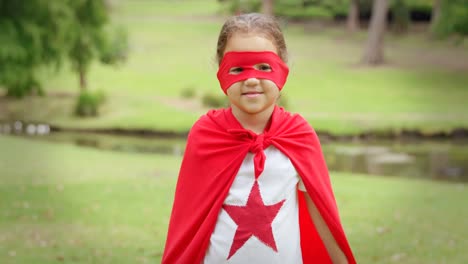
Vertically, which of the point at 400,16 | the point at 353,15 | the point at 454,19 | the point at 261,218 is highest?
the point at 261,218

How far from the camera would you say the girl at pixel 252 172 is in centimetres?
330

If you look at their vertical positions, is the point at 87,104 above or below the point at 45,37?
below

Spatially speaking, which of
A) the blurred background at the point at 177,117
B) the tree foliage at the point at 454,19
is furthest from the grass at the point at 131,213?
the tree foliage at the point at 454,19

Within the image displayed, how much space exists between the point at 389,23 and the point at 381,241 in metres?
34.2

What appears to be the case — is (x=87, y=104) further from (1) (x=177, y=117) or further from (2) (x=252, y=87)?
(2) (x=252, y=87)

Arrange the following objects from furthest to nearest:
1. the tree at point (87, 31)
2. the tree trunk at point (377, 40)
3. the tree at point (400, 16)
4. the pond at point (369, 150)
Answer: the tree at point (400, 16), the tree trunk at point (377, 40), the tree at point (87, 31), the pond at point (369, 150)

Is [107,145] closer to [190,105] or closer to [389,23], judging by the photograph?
[190,105]

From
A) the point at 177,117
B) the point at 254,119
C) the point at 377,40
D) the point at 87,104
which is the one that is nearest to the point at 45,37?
the point at 87,104

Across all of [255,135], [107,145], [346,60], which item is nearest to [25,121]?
[107,145]

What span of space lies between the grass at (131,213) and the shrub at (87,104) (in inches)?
342

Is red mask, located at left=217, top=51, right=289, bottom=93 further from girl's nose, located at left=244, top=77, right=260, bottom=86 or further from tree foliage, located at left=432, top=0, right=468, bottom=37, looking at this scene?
tree foliage, located at left=432, top=0, right=468, bottom=37

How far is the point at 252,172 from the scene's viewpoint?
3.33 metres

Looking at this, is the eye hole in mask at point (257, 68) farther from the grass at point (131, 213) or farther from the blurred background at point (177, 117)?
the grass at point (131, 213)

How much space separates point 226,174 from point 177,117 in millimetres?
19298
